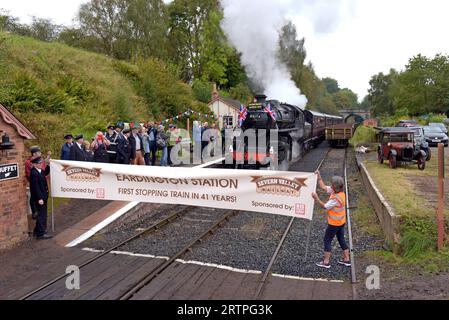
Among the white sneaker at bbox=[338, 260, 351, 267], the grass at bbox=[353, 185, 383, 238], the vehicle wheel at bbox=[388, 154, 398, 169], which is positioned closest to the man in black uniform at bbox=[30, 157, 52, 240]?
the white sneaker at bbox=[338, 260, 351, 267]

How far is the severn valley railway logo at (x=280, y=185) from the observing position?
24.2 ft

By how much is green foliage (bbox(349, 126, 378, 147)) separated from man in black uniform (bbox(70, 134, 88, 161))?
20652mm

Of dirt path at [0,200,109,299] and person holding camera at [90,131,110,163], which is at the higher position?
person holding camera at [90,131,110,163]

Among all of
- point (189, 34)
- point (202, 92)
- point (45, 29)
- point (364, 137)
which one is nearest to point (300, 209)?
point (364, 137)

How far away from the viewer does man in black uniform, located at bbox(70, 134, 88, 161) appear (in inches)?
423

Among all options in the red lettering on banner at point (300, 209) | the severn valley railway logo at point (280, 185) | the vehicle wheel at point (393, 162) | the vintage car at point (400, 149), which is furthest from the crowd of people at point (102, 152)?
the vehicle wheel at point (393, 162)

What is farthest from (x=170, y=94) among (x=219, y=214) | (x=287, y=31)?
(x=219, y=214)

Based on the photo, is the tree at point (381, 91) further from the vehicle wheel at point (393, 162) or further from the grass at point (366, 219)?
the grass at point (366, 219)

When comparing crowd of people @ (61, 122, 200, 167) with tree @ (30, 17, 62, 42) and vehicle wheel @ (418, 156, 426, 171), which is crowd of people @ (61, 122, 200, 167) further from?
tree @ (30, 17, 62, 42)

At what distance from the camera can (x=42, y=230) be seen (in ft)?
28.5

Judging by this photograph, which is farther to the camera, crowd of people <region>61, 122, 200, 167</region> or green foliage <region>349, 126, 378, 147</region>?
green foliage <region>349, 126, 378, 147</region>
